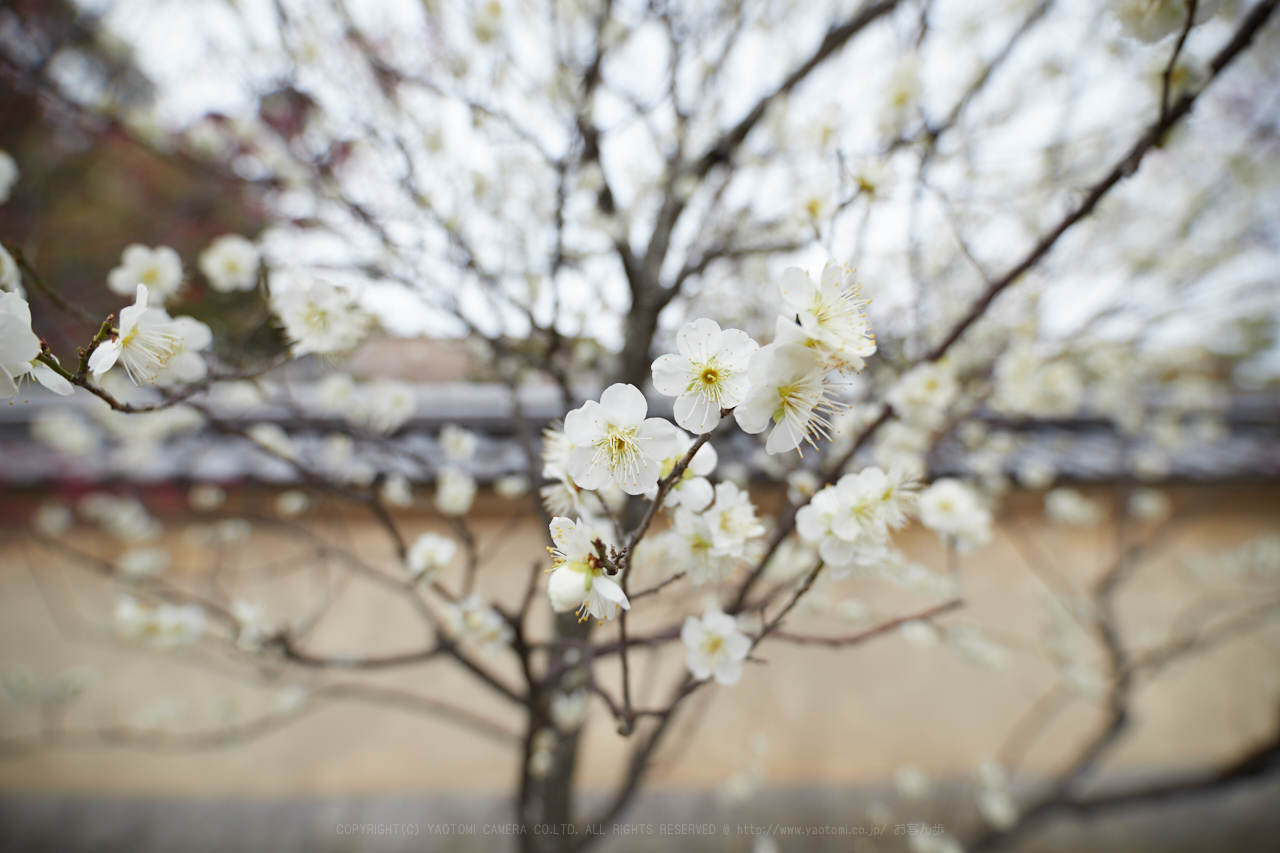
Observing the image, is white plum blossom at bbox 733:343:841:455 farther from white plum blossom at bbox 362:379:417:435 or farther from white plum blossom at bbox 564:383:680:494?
white plum blossom at bbox 362:379:417:435

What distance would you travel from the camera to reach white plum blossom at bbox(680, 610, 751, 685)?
0.93 meters

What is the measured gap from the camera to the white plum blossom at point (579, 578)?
0.75 meters

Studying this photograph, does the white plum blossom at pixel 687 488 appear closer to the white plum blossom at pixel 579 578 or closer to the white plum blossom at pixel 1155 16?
the white plum blossom at pixel 579 578

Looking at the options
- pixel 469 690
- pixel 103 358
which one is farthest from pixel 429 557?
pixel 469 690

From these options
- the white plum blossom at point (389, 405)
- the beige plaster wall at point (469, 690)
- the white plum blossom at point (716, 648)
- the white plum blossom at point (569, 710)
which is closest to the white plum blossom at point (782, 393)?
the white plum blossom at point (716, 648)

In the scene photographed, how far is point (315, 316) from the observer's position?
46.9 inches

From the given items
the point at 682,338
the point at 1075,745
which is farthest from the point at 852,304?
the point at 1075,745

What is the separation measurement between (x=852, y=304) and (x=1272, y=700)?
17.4 feet

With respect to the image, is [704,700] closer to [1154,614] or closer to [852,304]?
[852,304]

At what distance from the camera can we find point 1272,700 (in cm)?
371

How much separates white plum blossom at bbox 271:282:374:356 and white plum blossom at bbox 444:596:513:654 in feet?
2.16

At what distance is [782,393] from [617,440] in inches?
9.5

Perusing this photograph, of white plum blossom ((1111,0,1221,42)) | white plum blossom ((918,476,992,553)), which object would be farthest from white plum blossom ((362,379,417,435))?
white plum blossom ((1111,0,1221,42))

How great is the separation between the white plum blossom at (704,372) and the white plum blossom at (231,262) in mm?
1336
